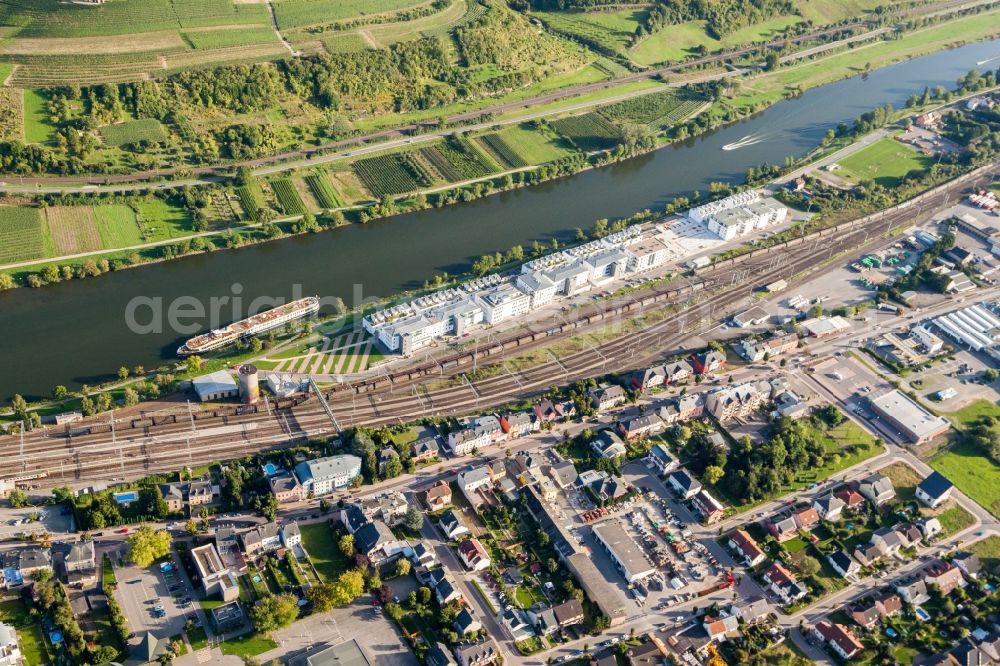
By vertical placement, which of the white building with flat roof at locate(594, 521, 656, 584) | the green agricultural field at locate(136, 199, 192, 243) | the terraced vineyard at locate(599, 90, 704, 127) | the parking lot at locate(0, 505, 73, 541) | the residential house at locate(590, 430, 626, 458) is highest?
the terraced vineyard at locate(599, 90, 704, 127)

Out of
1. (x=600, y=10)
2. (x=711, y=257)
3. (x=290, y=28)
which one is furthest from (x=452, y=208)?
(x=600, y=10)

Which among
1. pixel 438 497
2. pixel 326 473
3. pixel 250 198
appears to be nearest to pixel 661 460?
pixel 438 497

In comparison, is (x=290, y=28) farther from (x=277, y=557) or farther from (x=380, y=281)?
(x=277, y=557)

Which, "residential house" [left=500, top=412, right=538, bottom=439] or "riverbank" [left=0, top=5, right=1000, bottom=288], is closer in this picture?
"residential house" [left=500, top=412, right=538, bottom=439]

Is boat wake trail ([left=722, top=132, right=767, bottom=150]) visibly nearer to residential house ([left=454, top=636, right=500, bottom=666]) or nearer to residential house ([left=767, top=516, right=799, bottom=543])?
residential house ([left=767, top=516, right=799, bottom=543])

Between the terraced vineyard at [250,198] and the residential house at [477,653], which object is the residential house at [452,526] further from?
the terraced vineyard at [250,198]

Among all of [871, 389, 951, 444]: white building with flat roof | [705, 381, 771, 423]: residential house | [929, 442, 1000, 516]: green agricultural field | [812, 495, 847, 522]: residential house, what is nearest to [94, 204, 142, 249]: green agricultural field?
[705, 381, 771, 423]: residential house
